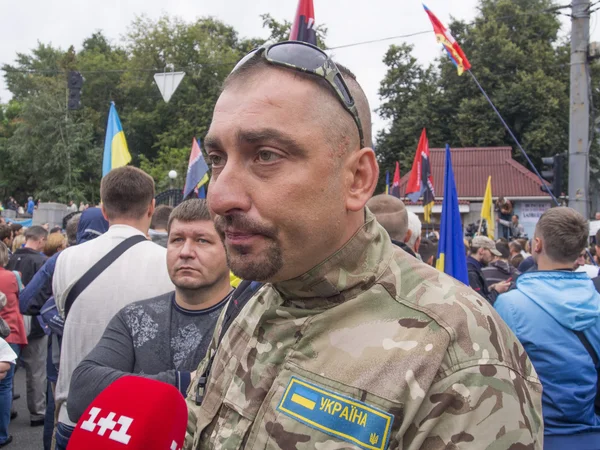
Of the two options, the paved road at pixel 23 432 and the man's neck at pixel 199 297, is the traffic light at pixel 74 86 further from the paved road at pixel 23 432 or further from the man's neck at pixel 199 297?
the man's neck at pixel 199 297

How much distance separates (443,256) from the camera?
16.9 ft

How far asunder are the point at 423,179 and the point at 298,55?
33.2ft

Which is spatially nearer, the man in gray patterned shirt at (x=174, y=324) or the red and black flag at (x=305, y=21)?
the man in gray patterned shirt at (x=174, y=324)

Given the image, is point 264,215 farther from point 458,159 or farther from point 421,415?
point 458,159

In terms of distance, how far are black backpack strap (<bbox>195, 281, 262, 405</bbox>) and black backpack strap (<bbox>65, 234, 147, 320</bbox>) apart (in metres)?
1.64

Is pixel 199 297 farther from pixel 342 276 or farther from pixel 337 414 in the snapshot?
pixel 337 414

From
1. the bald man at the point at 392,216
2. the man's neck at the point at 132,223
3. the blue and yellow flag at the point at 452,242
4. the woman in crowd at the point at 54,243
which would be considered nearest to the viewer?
the man's neck at the point at 132,223

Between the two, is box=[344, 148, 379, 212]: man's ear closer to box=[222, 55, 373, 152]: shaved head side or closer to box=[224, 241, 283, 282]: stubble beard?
box=[222, 55, 373, 152]: shaved head side

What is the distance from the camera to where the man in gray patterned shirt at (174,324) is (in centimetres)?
244

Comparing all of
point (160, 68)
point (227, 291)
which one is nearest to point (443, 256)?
point (227, 291)

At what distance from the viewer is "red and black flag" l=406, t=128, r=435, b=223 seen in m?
11.2

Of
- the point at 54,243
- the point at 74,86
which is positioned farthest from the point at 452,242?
the point at 74,86

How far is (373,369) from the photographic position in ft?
3.91

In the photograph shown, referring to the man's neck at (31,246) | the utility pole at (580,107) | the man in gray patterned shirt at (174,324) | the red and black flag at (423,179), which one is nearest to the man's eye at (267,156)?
the man in gray patterned shirt at (174,324)
